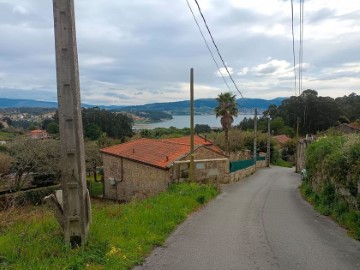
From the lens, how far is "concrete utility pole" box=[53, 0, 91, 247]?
5980 mm

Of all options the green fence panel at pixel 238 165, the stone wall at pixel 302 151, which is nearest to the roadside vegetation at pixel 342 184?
the green fence panel at pixel 238 165

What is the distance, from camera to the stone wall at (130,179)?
66.7ft

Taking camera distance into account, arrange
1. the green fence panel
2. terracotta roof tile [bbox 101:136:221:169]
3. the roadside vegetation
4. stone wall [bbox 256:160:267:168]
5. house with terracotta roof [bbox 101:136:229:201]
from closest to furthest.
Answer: the roadside vegetation → house with terracotta roof [bbox 101:136:229:201] → terracotta roof tile [bbox 101:136:221:169] → the green fence panel → stone wall [bbox 256:160:267:168]

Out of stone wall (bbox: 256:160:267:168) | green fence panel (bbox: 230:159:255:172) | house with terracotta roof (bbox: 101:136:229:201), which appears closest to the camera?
house with terracotta roof (bbox: 101:136:229:201)

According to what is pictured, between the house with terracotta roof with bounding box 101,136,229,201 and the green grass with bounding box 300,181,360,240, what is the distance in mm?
6181

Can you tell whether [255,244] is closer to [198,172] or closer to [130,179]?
[198,172]

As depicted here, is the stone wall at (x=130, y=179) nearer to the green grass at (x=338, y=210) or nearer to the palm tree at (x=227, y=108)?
the green grass at (x=338, y=210)

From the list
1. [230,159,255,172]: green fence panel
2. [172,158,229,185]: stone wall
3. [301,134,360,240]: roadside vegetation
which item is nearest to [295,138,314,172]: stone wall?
[230,159,255,172]: green fence panel

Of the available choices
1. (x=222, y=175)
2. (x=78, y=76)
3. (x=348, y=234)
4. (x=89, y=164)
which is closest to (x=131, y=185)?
(x=222, y=175)

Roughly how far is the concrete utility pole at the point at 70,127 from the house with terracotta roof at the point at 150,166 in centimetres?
1164

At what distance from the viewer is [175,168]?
1803cm

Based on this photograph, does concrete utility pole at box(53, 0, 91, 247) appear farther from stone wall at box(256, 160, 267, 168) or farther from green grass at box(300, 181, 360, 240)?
stone wall at box(256, 160, 267, 168)

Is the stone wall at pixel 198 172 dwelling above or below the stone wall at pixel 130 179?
above

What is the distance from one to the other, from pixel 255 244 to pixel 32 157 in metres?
22.2
